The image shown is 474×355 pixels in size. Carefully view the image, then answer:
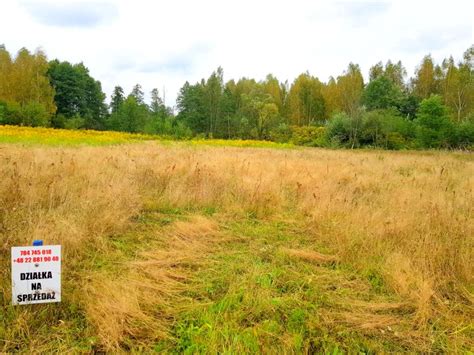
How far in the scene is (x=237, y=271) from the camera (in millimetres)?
3039

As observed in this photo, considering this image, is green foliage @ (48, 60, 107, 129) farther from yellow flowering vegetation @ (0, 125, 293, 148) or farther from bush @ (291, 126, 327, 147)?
bush @ (291, 126, 327, 147)

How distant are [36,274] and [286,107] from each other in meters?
51.9

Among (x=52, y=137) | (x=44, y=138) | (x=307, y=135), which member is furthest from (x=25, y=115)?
(x=307, y=135)

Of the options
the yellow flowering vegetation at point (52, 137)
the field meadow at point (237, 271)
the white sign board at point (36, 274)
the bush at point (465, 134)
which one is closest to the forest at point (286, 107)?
the bush at point (465, 134)

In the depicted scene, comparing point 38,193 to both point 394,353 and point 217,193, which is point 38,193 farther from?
point 394,353

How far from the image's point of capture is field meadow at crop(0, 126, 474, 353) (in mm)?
2129

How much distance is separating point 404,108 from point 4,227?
47154 mm

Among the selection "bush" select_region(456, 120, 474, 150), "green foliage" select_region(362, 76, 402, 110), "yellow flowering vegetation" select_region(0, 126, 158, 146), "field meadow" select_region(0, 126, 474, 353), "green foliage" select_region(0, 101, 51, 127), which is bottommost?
"field meadow" select_region(0, 126, 474, 353)

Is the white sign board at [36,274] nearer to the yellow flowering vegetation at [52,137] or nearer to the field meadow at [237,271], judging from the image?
the field meadow at [237,271]

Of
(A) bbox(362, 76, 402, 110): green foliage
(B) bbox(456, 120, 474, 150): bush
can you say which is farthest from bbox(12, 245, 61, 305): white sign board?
(A) bbox(362, 76, 402, 110): green foliage

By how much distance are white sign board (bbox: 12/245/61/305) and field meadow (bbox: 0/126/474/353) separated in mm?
137

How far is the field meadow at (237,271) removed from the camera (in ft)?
6.98

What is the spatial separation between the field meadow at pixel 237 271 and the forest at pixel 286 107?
24972 millimetres

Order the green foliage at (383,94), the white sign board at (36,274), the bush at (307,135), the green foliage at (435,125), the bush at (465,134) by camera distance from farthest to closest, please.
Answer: the green foliage at (383,94) → the bush at (307,135) → the green foliage at (435,125) → the bush at (465,134) → the white sign board at (36,274)
